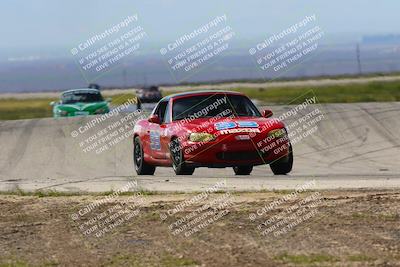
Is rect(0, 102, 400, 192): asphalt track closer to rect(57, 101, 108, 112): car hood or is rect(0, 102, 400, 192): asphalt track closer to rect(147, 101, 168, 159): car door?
rect(147, 101, 168, 159): car door

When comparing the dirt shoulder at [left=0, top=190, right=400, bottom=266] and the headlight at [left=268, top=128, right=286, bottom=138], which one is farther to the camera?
the headlight at [left=268, top=128, right=286, bottom=138]

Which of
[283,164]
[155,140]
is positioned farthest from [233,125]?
[155,140]

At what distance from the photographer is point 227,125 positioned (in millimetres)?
15273

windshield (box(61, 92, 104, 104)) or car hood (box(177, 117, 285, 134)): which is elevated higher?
car hood (box(177, 117, 285, 134))

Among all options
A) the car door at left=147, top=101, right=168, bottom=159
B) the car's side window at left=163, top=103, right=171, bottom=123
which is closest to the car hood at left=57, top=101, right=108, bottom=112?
the car door at left=147, top=101, right=168, bottom=159

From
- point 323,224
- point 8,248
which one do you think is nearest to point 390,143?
point 323,224

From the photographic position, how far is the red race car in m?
15.2

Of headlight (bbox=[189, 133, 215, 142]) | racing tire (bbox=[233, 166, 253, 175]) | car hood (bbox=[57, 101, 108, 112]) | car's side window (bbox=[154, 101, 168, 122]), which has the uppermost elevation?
Answer: car's side window (bbox=[154, 101, 168, 122])

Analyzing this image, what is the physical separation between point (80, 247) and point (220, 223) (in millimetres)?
1655

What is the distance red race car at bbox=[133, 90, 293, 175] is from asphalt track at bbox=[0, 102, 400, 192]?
1.29ft

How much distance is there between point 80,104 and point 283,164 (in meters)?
18.8

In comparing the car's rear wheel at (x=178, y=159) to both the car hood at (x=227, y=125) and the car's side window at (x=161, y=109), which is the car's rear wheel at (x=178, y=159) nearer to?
the car hood at (x=227, y=125)

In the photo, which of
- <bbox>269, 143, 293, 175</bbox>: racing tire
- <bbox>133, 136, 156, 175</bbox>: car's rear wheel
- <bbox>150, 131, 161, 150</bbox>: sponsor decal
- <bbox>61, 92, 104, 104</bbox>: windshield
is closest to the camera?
<bbox>269, 143, 293, 175</bbox>: racing tire

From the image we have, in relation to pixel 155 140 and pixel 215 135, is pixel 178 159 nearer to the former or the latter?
pixel 215 135
